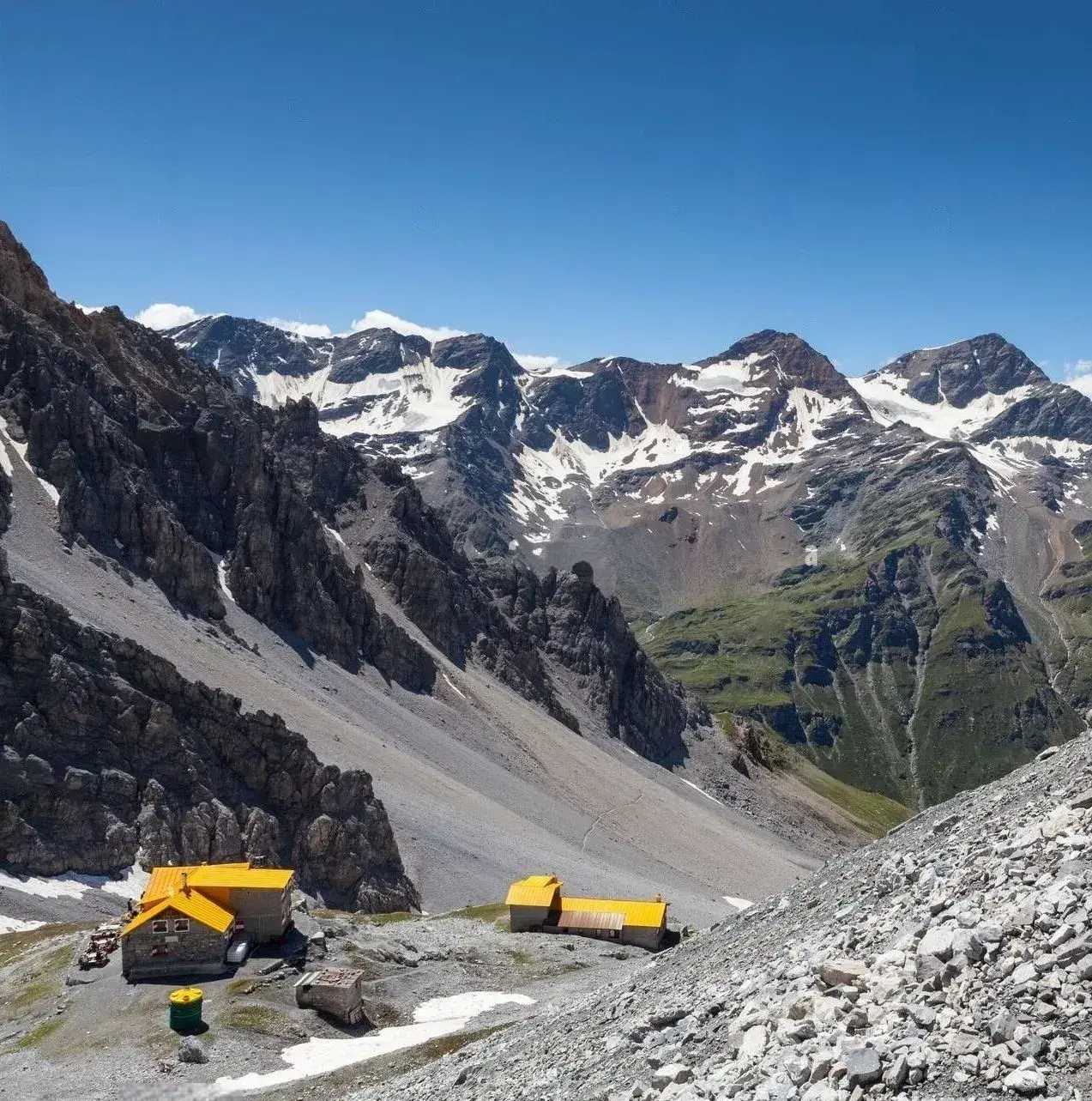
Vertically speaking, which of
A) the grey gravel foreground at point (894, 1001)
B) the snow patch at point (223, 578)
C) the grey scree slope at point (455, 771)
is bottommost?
the grey scree slope at point (455, 771)

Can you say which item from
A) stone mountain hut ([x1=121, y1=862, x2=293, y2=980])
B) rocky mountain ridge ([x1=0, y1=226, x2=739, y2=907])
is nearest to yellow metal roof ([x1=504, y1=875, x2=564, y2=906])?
stone mountain hut ([x1=121, y1=862, x2=293, y2=980])

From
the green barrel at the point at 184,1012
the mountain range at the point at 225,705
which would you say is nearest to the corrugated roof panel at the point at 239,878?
the green barrel at the point at 184,1012

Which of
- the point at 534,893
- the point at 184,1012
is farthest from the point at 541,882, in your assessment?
the point at 184,1012

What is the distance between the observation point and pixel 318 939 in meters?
62.2

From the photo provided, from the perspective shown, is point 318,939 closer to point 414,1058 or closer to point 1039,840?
point 414,1058

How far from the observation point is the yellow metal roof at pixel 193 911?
5556 centimetres

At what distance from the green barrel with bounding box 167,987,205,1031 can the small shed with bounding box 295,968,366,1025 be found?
552cm

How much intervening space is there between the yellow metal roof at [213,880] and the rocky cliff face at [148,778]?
3247cm

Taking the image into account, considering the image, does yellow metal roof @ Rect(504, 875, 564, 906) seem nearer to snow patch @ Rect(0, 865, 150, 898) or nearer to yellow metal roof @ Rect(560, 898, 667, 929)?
yellow metal roof @ Rect(560, 898, 667, 929)

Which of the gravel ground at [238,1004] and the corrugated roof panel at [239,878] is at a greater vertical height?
the corrugated roof panel at [239,878]

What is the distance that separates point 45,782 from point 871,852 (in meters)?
76.8

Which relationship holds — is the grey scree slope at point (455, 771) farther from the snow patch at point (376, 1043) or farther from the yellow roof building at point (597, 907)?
the snow patch at point (376, 1043)

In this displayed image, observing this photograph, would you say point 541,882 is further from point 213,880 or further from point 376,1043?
point 376,1043

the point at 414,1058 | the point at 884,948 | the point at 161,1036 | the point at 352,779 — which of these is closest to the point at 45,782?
the point at 352,779
